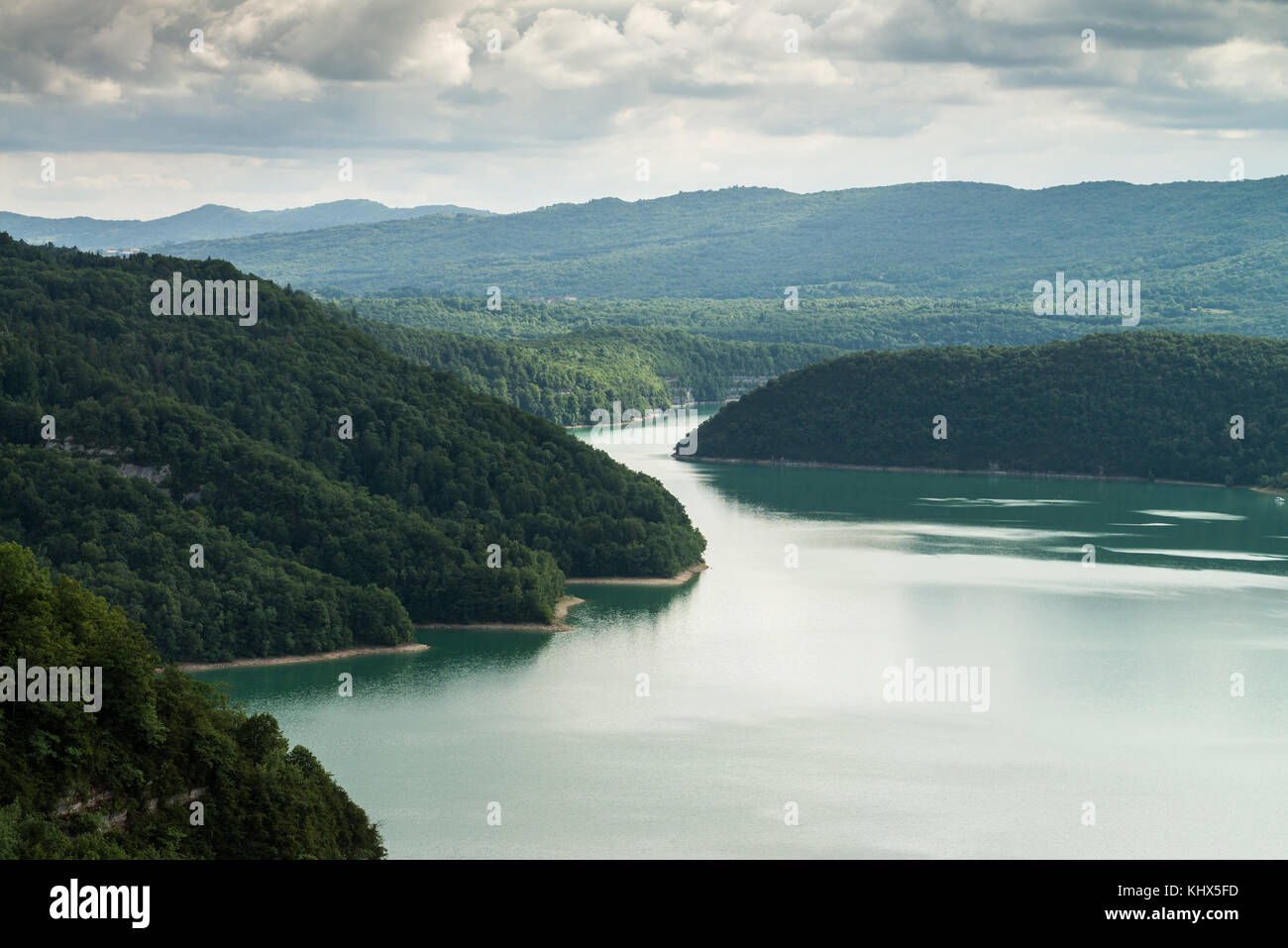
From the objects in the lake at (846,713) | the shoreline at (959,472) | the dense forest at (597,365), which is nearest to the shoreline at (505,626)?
the lake at (846,713)

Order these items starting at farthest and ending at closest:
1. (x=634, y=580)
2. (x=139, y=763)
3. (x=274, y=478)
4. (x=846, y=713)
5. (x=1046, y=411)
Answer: (x=1046, y=411), (x=634, y=580), (x=274, y=478), (x=846, y=713), (x=139, y=763)

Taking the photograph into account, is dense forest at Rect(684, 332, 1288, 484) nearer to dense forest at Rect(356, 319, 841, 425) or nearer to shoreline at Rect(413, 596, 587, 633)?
dense forest at Rect(356, 319, 841, 425)

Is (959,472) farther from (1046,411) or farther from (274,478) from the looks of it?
(274,478)

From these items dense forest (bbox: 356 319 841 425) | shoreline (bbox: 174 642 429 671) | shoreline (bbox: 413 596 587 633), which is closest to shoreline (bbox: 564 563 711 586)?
shoreline (bbox: 413 596 587 633)

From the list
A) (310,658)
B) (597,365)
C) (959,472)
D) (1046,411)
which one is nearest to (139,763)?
(310,658)
